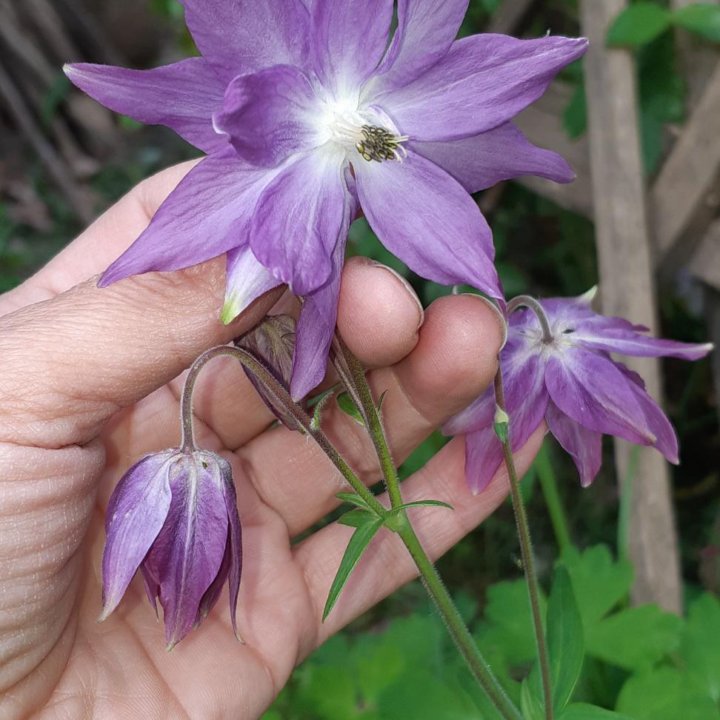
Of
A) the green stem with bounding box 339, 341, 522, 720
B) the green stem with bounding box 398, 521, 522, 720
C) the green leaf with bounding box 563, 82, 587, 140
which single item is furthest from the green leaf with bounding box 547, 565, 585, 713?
the green leaf with bounding box 563, 82, 587, 140

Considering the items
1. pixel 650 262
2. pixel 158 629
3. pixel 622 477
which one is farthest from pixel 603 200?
pixel 158 629

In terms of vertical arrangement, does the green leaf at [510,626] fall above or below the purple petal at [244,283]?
below

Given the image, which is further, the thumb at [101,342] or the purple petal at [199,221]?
the thumb at [101,342]

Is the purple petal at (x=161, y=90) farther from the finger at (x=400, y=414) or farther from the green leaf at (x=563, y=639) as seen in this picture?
the green leaf at (x=563, y=639)

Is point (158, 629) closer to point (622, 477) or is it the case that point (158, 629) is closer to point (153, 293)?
point (153, 293)

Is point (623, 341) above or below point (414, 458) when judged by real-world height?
above

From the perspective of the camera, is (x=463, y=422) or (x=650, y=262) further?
(x=650, y=262)

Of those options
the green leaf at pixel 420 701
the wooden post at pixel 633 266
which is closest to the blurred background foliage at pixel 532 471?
the green leaf at pixel 420 701
